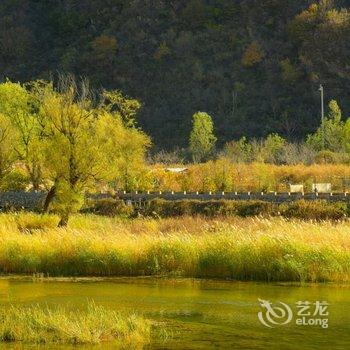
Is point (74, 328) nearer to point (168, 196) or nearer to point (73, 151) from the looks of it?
point (73, 151)

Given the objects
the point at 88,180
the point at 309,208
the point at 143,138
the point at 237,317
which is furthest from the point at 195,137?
the point at 237,317

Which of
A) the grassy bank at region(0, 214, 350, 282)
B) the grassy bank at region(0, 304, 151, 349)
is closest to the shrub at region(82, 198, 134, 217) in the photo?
the grassy bank at region(0, 214, 350, 282)

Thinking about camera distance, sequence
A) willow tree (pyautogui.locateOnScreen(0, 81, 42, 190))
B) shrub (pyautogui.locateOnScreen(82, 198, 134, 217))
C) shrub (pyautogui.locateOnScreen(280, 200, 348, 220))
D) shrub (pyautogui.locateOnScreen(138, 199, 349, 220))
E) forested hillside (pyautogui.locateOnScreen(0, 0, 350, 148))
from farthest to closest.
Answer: forested hillside (pyautogui.locateOnScreen(0, 0, 350, 148)) → shrub (pyautogui.locateOnScreen(82, 198, 134, 217)) → willow tree (pyautogui.locateOnScreen(0, 81, 42, 190)) → shrub (pyautogui.locateOnScreen(138, 199, 349, 220)) → shrub (pyautogui.locateOnScreen(280, 200, 348, 220))

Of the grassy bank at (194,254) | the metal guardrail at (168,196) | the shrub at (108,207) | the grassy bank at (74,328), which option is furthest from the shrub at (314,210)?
the grassy bank at (74,328)

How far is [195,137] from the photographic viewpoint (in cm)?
7994

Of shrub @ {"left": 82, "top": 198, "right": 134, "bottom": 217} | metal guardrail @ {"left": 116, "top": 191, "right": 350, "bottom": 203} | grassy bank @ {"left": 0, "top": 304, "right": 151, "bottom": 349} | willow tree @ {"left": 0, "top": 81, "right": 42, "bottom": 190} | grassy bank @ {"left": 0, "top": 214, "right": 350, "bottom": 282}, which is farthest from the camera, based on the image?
shrub @ {"left": 82, "top": 198, "right": 134, "bottom": 217}

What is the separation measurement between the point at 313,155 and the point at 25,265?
48682mm

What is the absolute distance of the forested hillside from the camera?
94006 mm

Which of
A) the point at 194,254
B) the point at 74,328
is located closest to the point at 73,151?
the point at 194,254

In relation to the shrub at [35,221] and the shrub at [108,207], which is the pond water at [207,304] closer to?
the shrub at [35,221]

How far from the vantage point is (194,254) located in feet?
86.4

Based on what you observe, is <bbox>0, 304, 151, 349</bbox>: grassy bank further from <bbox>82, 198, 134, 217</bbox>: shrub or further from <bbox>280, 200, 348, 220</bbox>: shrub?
<bbox>82, 198, 134, 217</bbox>: shrub

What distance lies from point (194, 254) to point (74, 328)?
941cm

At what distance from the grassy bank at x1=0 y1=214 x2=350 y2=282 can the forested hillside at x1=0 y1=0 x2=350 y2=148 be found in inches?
2516
